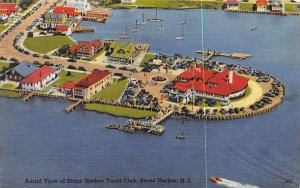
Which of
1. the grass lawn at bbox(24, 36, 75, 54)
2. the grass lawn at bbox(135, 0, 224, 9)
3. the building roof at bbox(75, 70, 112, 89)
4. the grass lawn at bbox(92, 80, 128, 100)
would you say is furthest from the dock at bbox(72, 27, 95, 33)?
the grass lawn at bbox(92, 80, 128, 100)

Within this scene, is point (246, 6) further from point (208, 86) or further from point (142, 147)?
point (142, 147)

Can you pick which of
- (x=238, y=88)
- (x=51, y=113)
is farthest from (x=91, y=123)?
(x=238, y=88)

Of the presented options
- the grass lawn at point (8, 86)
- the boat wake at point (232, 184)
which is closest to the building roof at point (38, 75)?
the grass lawn at point (8, 86)

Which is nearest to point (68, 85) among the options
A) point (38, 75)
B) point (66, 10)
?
point (38, 75)

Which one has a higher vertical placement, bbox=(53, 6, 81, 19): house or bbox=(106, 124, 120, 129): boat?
bbox=(53, 6, 81, 19): house

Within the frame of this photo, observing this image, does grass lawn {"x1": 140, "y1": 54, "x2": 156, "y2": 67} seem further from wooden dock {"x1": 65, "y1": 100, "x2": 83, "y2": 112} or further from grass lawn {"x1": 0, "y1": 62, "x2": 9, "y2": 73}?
grass lawn {"x1": 0, "y1": 62, "x2": 9, "y2": 73}
